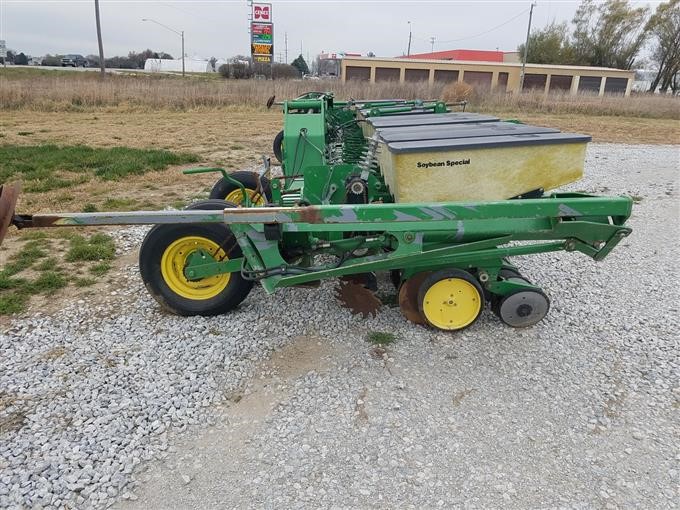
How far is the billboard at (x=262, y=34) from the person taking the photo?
32.2 metres

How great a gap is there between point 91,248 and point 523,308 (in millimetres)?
4114

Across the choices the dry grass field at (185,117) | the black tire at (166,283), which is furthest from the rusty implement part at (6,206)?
the dry grass field at (185,117)

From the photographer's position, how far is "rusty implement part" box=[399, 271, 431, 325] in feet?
12.0

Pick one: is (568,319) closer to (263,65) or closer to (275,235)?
(275,235)

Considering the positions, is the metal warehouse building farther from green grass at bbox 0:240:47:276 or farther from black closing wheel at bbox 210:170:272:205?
green grass at bbox 0:240:47:276

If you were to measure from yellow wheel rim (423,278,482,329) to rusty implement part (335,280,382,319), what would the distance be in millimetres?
379

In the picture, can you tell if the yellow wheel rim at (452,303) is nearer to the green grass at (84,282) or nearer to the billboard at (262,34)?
the green grass at (84,282)

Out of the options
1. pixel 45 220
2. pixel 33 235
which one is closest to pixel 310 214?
pixel 45 220

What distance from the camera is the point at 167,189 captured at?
7.71m

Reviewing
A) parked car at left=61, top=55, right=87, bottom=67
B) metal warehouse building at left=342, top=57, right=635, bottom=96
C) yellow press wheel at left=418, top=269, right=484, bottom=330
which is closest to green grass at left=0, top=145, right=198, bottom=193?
yellow press wheel at left=418, top=269, right=484, bottom=330

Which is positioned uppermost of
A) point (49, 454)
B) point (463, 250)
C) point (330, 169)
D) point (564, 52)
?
point (564, 52)

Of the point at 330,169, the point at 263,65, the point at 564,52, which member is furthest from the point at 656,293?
the point at 564,52

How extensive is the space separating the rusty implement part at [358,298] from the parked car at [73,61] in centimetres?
6552

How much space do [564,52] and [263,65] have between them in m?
30.8
